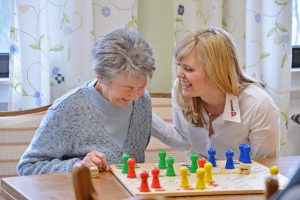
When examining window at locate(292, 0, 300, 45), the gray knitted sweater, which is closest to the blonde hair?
the gray knitted sweater

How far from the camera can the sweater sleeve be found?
1864 mm

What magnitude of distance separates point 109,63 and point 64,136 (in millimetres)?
289

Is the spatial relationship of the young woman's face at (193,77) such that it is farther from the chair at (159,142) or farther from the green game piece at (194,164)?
the chair at (159,142)

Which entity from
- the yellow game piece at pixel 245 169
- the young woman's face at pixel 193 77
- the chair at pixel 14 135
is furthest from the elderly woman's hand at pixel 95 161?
the chair at pixel 14 135

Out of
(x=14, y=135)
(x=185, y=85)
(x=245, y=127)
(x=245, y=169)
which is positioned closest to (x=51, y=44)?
(x=14, y=135)

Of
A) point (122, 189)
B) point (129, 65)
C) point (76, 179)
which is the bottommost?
point (122, 189)

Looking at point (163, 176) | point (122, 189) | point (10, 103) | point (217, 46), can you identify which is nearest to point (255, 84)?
point (217, 46)

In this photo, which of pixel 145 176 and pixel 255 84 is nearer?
pixel 145 176

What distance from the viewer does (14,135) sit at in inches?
98.7

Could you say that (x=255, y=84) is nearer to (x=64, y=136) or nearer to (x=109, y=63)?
(x=109, y=63)

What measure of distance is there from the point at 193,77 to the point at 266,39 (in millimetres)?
986

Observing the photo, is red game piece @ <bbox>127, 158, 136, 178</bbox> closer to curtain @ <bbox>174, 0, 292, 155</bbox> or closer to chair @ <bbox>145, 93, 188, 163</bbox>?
chair @ <bbox>145, 93, 188, 163</bbox>

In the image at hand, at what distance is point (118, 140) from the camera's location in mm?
2072

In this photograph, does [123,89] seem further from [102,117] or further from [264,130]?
[264,130]
